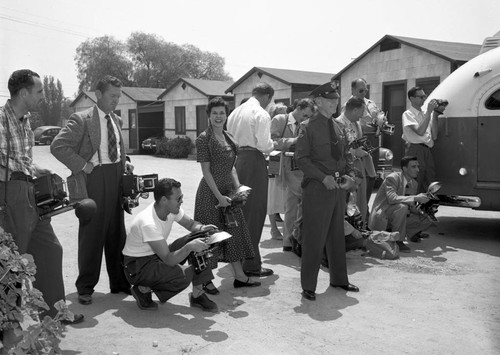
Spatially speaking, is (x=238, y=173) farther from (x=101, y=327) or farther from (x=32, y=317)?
(x=32, y=317)

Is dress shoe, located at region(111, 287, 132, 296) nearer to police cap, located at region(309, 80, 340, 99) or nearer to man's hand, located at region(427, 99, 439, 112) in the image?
police cap, located at region(309, 80, 340, 99)

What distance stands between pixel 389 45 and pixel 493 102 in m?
10.7

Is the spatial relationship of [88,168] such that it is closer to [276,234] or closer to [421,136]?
[276,234]

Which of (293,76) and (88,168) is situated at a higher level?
(293,76)

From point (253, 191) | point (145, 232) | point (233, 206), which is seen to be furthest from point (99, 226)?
point (253, 191)

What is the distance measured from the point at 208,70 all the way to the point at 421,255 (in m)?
59.0

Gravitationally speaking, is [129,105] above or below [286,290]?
above

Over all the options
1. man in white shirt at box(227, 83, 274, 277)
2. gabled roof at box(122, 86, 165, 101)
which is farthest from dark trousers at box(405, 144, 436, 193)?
gabled roof at box(122, 86, 165, 101)

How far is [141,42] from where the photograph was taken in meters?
59.0

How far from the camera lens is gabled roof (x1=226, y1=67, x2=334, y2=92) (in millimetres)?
23922

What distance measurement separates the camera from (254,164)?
20.2ft

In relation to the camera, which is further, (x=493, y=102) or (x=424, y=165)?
(x=424, y=165)

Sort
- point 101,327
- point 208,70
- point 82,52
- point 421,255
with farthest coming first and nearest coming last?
point 208,70 < point 82,52 < point 421,255 < point 101,327

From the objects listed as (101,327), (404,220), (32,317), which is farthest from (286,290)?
(32,317)
